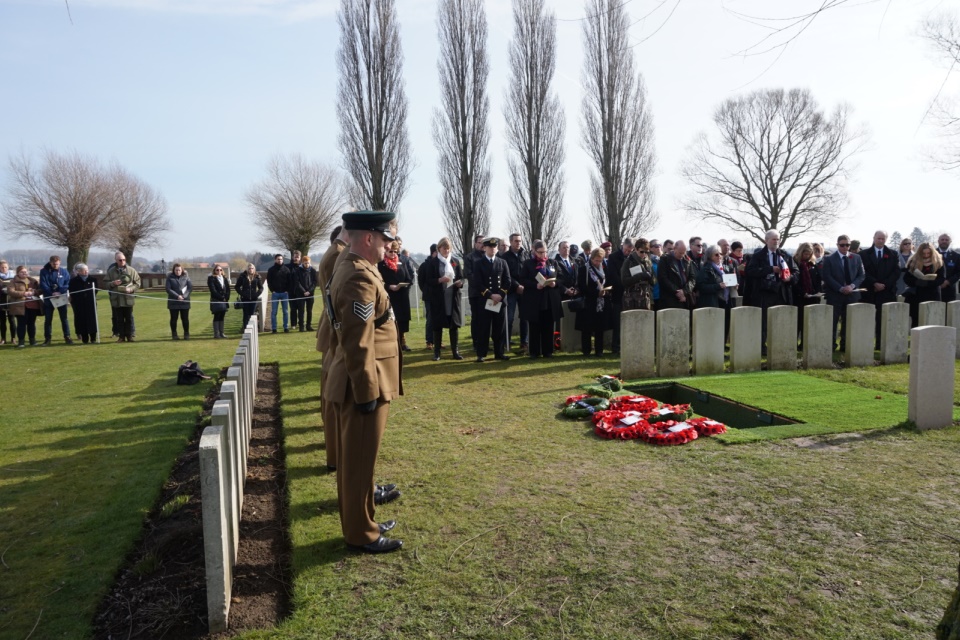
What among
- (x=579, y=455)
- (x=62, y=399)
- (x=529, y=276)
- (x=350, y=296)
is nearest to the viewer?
(x=350, y=296)

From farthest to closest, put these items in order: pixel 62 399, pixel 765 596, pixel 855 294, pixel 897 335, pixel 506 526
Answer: pixel 855 294
pixel 897 335
pixel 62 399
pixel 506 526
pixel 765 596

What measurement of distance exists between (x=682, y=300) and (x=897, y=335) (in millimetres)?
3473

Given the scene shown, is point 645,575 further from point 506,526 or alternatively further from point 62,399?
point 62,399

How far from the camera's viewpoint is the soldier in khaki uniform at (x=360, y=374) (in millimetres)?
4043

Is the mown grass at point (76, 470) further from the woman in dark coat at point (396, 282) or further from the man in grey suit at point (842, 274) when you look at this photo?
the man in grey suit at point (842, 274)

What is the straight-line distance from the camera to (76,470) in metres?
6.18

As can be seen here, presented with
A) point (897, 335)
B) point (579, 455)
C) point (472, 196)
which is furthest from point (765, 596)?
point (472, 196)

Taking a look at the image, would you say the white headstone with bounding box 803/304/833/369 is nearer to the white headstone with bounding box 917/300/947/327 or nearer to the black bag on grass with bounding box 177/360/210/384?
the white headstone with bounding box 917/300/947/327

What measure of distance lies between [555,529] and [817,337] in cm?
781

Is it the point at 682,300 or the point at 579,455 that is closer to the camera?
the point at 579,455

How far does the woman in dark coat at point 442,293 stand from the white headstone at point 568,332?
83.2 inches

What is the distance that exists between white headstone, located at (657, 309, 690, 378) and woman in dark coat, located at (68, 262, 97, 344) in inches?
526

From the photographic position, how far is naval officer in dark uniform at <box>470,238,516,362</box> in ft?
37.6

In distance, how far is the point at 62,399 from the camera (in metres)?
9.43
